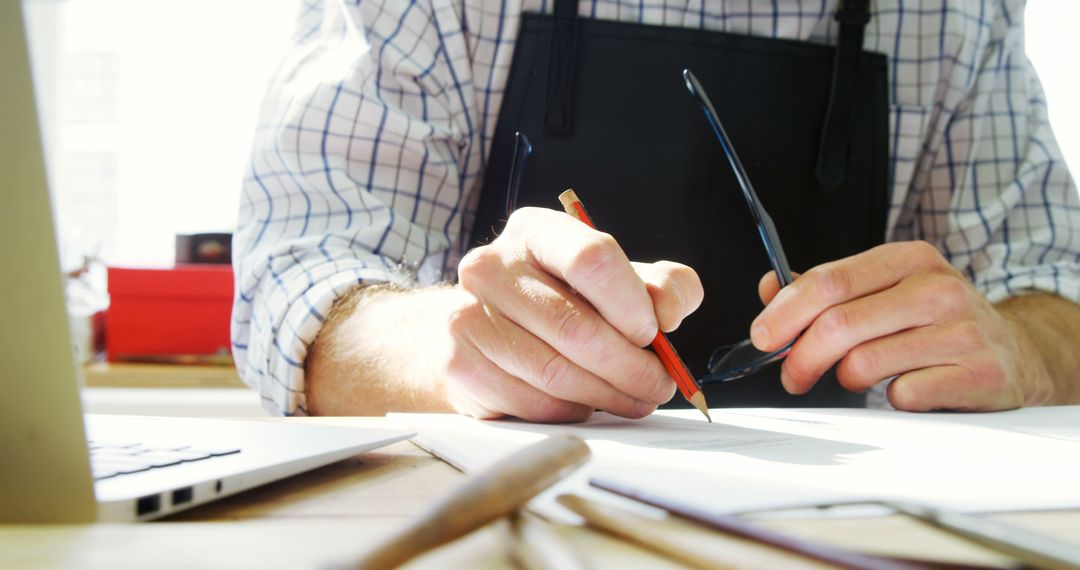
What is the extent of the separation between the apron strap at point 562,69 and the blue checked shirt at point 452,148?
2 cm

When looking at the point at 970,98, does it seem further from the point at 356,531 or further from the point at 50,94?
the point at 50,94

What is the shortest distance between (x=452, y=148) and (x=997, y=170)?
2.20 feet

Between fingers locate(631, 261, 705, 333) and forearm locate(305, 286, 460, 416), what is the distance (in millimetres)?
222

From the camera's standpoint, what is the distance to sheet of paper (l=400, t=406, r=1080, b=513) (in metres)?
0.31

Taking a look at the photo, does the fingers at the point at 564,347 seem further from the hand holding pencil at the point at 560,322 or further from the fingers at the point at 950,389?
the fingers at the point at 950,389

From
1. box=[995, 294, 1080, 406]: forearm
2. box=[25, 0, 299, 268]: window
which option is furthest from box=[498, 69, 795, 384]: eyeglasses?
box=[25, 0, 299, 268]: window

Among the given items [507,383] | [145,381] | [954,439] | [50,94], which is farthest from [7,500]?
[50,94]

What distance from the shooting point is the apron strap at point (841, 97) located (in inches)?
36.8

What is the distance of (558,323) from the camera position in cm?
48

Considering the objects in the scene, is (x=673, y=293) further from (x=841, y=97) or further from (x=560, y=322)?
(x=841, y=97)

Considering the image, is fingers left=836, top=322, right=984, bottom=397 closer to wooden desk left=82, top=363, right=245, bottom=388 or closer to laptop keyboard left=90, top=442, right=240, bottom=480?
laptop keyboard left=90, top=442, right=240, bottom=480

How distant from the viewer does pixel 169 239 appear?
1821mm

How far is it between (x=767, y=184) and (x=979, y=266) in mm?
306

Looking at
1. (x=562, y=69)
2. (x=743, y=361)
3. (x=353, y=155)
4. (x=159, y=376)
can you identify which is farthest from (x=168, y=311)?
(x=743, y=361)
